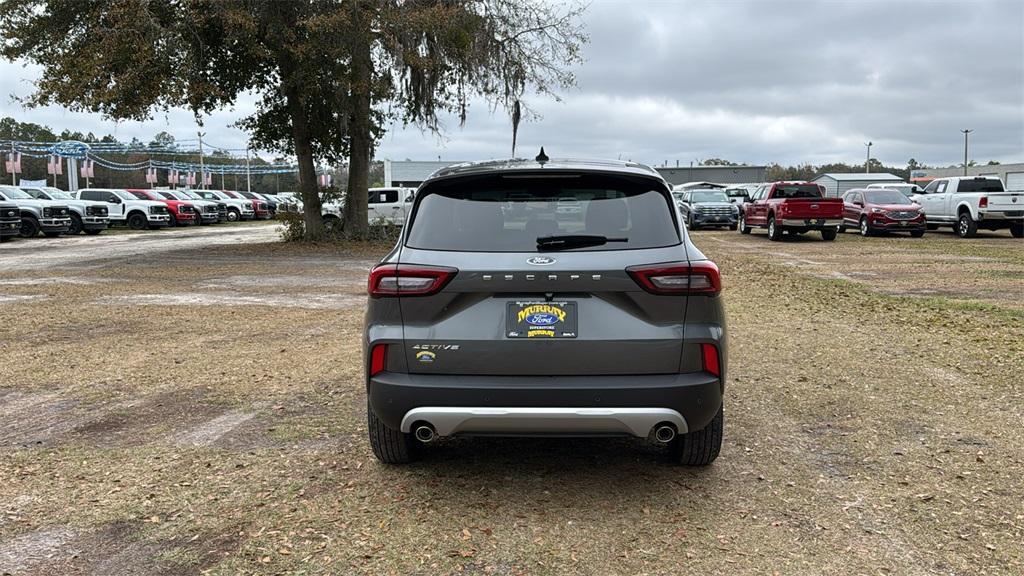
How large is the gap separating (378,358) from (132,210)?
3541cm

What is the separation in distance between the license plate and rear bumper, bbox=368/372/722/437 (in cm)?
21

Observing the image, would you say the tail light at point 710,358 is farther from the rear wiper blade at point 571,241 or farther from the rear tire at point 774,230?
the rear tire at point 774,230

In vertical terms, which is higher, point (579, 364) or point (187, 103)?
point (187, 103)

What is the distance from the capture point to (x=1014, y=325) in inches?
364

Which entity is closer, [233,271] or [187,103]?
[233,271]

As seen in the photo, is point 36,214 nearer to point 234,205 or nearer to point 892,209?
point 234,205

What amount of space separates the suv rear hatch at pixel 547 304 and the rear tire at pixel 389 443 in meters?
0.68

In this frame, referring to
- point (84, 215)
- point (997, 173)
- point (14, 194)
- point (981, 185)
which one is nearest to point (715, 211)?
point (981, 185)

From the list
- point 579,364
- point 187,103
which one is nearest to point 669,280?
point 579,364

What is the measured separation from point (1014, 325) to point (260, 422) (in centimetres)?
813

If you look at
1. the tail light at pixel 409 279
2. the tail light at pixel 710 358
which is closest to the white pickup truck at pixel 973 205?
the tail light at pixel 710 358

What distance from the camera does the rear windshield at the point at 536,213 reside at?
13.5 feet

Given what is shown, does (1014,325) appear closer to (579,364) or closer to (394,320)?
(579,364)

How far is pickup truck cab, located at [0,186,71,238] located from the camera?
27.1 m
